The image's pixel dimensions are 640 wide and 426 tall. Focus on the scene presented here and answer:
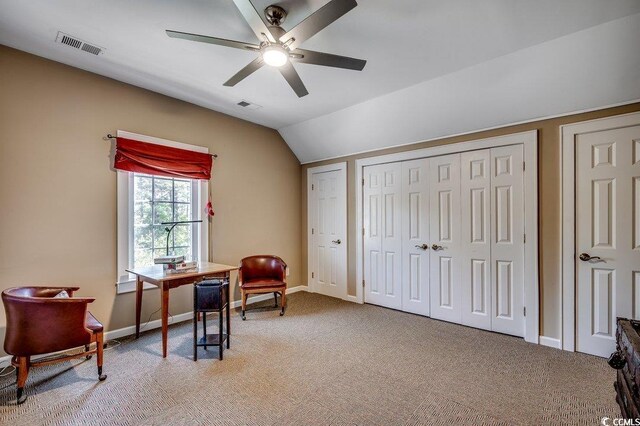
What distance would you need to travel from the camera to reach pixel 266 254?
4.69 m

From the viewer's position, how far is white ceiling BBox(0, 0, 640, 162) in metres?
2.06

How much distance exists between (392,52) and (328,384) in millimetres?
2836

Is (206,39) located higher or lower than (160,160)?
higher

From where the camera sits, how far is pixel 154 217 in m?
3.49

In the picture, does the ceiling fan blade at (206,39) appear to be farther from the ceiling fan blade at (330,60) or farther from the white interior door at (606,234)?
the white interior door at (606,234)

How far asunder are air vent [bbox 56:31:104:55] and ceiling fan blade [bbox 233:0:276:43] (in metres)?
1.67

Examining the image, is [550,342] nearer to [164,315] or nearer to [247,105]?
Result: [164,315]

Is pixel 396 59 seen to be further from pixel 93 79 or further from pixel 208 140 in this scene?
pixel 93 79

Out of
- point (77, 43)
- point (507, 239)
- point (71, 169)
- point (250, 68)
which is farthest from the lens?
point (507, 239)

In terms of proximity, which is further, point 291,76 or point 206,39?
point 291,76

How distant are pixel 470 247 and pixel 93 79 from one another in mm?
4561

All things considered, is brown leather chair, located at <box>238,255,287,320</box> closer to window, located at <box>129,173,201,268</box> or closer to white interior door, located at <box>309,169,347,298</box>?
window, located at <box>129,173,201,268</box>

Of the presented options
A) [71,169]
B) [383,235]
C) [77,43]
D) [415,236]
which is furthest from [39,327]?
[415,236]

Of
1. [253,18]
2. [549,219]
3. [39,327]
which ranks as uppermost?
[253,18]
